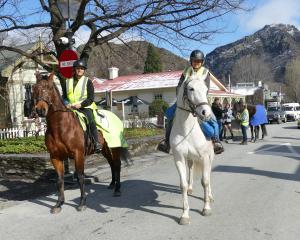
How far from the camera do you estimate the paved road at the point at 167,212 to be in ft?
19.6

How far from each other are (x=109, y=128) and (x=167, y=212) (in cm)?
233

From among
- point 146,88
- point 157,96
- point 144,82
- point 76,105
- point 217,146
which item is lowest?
point 217,146

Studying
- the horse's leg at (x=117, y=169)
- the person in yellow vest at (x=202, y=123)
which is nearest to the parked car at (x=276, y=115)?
the horse's leg at (x=117, y=169)

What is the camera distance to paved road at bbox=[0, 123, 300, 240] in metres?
5.98

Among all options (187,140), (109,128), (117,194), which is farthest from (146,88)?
(187,140)

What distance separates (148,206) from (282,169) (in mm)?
4959

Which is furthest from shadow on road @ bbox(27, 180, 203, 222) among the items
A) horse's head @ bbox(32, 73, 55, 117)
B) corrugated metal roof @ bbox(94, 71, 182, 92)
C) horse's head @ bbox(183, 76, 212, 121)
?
corrugated metal roof @ bbox(94, 71, 182, 92)

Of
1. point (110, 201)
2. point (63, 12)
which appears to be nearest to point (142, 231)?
point (110, 201)

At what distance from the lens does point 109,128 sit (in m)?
8.53

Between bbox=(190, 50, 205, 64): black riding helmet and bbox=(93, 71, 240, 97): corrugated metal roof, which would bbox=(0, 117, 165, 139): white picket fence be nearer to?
bbox=(93, 71, 240, 97): corrugated metal roof

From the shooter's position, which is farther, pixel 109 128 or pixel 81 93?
pixel 109 128

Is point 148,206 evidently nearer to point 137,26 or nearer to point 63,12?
point 63,12

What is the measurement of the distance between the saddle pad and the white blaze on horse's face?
280 cm

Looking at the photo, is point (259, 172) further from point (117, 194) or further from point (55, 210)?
→ point (55, 210)
